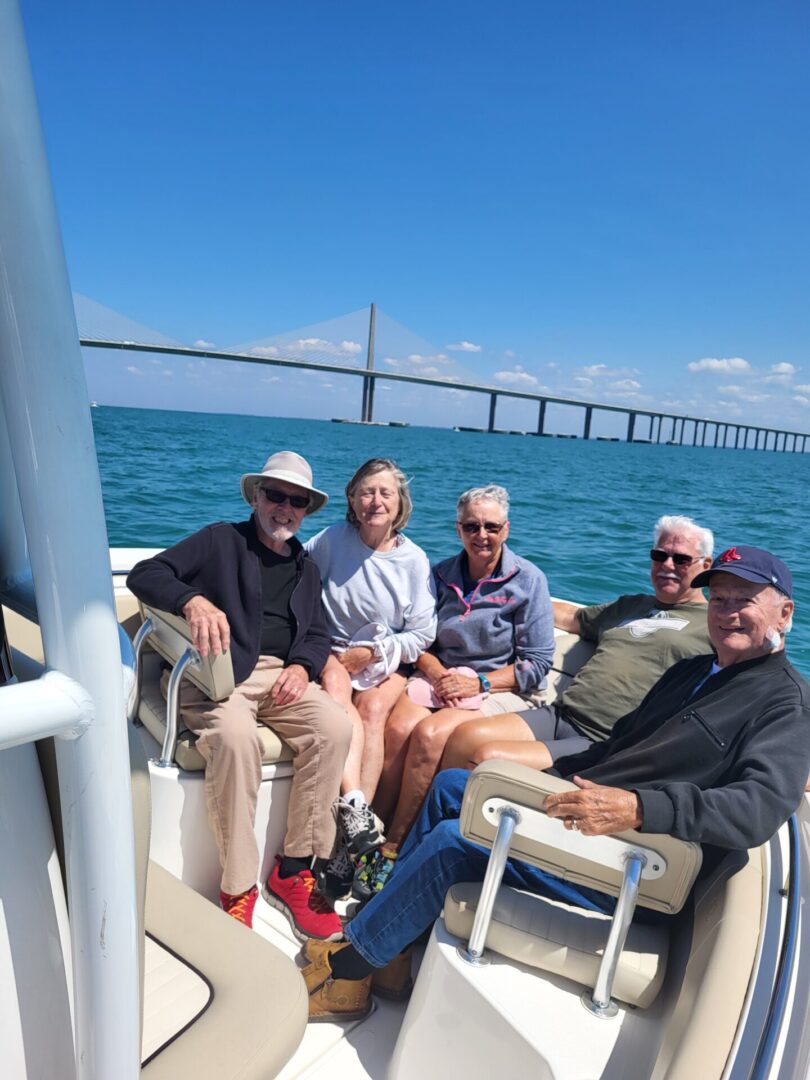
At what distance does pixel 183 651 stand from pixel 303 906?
0.74 meters

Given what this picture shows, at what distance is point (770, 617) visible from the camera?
5.05 feet

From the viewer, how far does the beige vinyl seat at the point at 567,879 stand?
4.15ft

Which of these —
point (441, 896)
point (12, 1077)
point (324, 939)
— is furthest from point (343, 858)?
point (12, 1077)

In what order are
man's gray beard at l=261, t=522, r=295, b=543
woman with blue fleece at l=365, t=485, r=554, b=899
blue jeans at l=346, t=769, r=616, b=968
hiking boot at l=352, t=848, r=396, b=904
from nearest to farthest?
blue jeans at l=346, t=769, r=616, b=968 < hiking boot at l=352, t=848, r=396, b=904 < man's gray beard at l=261, t=522, r=295, b=543 < woman with blue fleece at l=365, t=485, r=554, b=899

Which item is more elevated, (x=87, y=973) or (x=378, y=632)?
(x=87, y=973)

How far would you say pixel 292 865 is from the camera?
79.3 inches

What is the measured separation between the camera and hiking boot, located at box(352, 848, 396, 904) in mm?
1981

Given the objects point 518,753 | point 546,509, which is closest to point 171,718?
point 518,753

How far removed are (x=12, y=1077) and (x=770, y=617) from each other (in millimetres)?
1455

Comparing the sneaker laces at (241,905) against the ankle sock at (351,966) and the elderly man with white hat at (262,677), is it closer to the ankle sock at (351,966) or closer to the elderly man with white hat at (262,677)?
the elderly man with white hat at (262,677)

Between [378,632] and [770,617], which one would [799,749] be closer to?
[770,617]

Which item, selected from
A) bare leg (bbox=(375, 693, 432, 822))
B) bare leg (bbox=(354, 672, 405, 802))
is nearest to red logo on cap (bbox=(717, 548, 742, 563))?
bare leg (bbox=(375, 693, 432, 822))

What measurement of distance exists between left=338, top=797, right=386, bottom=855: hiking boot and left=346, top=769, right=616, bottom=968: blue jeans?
0.37 m

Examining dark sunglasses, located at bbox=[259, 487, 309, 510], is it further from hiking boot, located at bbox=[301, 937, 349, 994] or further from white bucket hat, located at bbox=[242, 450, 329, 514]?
hiking boot, located at bbox=[301, 937, 349, 994]
